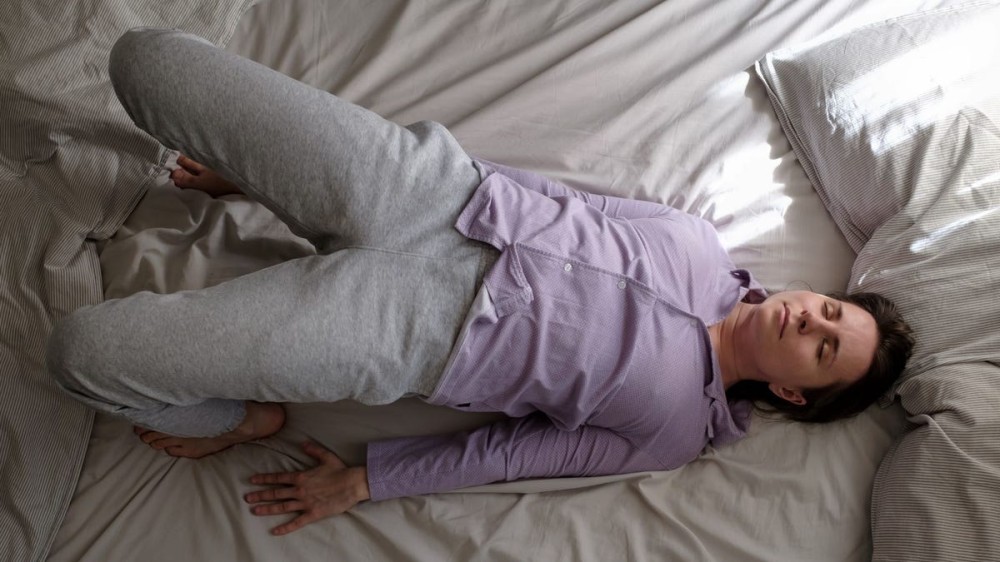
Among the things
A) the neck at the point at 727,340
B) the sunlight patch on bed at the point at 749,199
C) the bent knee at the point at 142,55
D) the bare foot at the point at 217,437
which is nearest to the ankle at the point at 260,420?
the bare foot at the point at 217,437

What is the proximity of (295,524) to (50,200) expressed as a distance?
2.40 ft

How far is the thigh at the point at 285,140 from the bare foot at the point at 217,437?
348mm

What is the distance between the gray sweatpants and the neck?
0.46 meters

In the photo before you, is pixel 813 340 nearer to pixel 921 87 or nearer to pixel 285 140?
pixel 921 87

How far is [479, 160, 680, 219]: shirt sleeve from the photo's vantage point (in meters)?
1.39

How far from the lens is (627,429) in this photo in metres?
1.27

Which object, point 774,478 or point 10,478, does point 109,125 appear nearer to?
point 10,478

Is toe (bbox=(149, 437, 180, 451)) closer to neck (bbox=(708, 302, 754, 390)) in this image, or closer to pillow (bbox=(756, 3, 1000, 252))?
neck (bbox=(708, 302, 754, 390))

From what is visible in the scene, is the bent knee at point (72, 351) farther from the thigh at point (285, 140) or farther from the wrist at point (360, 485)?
the wrist at point (360, 485)

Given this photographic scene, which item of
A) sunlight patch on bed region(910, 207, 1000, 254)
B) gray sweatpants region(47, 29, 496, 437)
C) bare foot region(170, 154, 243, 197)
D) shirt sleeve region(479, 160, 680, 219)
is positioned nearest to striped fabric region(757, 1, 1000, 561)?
sunlight patch on bed region(910, 207, 1000, 254)

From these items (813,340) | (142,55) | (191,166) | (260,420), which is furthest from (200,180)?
(813,340)

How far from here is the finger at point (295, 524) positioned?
49.3 inches

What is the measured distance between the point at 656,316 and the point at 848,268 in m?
0.50

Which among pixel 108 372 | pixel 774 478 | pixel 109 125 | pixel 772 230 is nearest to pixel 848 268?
pixel 772 230
